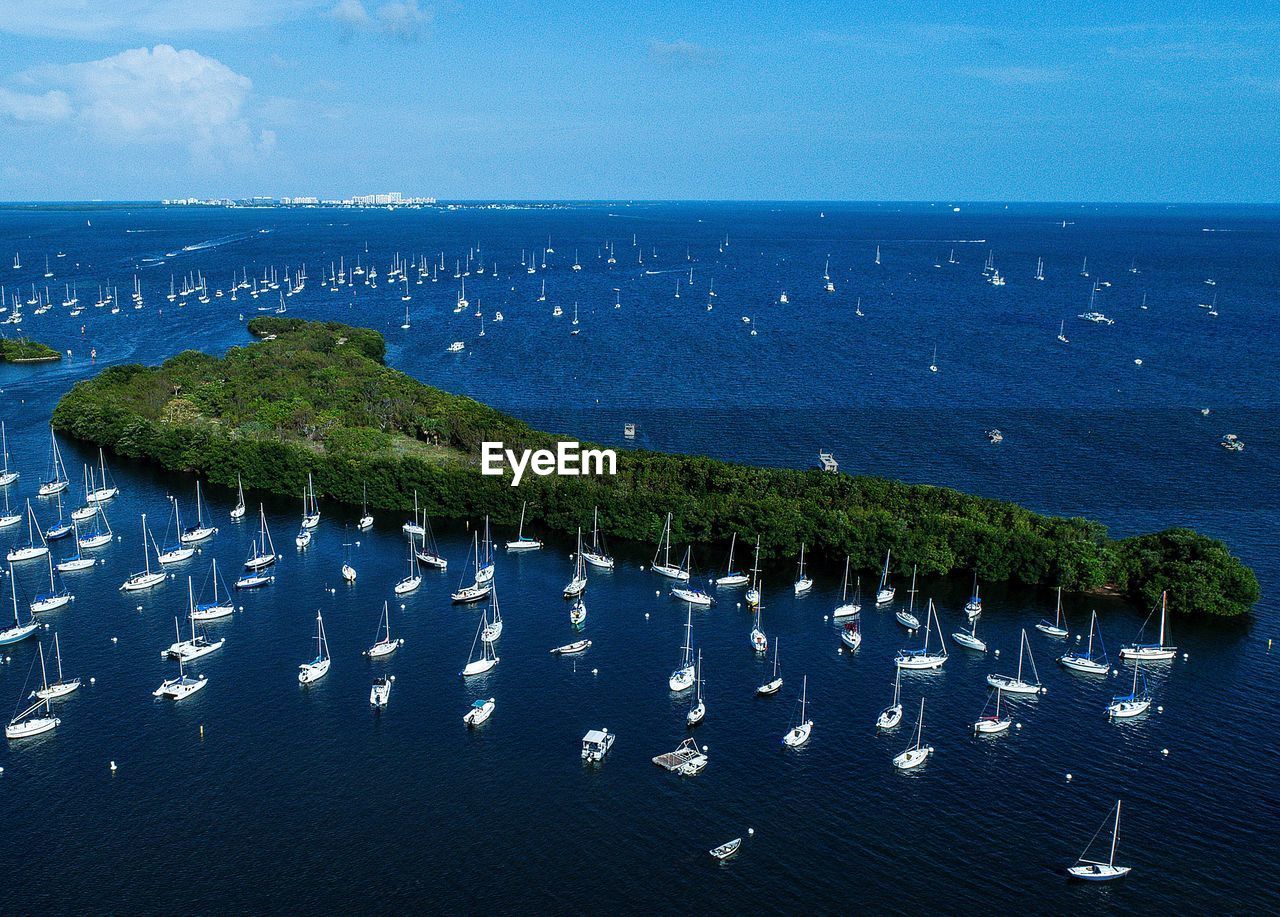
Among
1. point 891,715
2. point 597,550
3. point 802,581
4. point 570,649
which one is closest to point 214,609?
point 570,649

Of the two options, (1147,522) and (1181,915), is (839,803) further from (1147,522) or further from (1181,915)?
(1147,522)

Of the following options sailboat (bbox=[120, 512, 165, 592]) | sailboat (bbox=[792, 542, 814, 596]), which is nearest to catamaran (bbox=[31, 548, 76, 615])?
sailboat (bbox=[120, 512, 165, 592])

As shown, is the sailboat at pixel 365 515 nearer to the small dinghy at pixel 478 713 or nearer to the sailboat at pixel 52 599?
the sailboat at pixel 52 599

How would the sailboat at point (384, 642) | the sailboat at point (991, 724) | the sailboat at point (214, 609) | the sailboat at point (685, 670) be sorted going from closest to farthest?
the sailboat at point (991, 724) < the sailboat at point (685, 670) < the sailboat at point (384, 642) < the sailboat at point (214, 609)

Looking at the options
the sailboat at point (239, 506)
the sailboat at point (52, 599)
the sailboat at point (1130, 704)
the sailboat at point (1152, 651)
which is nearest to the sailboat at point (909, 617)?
the sailboat at point (1152, 651)

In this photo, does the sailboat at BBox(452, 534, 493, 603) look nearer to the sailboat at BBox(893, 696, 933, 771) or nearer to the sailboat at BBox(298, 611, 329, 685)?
the sailboat at BBox(298, 611, 329, 685)
